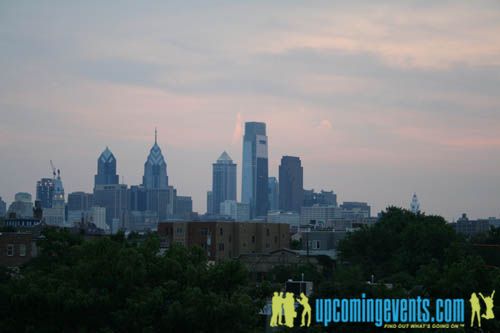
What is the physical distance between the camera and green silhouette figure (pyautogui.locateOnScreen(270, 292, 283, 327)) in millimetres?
35656

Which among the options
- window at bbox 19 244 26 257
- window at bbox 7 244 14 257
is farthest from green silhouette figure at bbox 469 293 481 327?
window at bbox 7 244 14 257

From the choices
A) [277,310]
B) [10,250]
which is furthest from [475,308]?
[10,250]

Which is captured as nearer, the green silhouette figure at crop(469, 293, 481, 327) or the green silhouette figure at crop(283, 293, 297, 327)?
the green silhouette figure at crop(283, 293, 297, 327)

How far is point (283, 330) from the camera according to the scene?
114 feet

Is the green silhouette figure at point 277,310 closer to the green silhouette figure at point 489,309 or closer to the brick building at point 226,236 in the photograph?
the green silhouette figure at point 489,309

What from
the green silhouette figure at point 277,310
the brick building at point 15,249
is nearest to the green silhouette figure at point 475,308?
the green silhouette figure at point 277,310

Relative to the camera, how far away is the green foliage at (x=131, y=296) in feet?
116

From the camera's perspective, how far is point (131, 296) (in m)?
37.5

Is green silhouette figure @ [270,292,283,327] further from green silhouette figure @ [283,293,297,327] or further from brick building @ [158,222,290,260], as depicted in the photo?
brick building @ [158,222,290,260]

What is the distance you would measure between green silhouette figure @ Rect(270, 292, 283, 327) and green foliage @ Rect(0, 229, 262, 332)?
780mm

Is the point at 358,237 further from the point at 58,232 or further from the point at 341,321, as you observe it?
the point at 341,321

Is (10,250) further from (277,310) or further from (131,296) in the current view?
(277,310)

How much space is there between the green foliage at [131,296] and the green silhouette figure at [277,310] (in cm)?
78

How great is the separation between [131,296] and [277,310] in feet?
18.6
